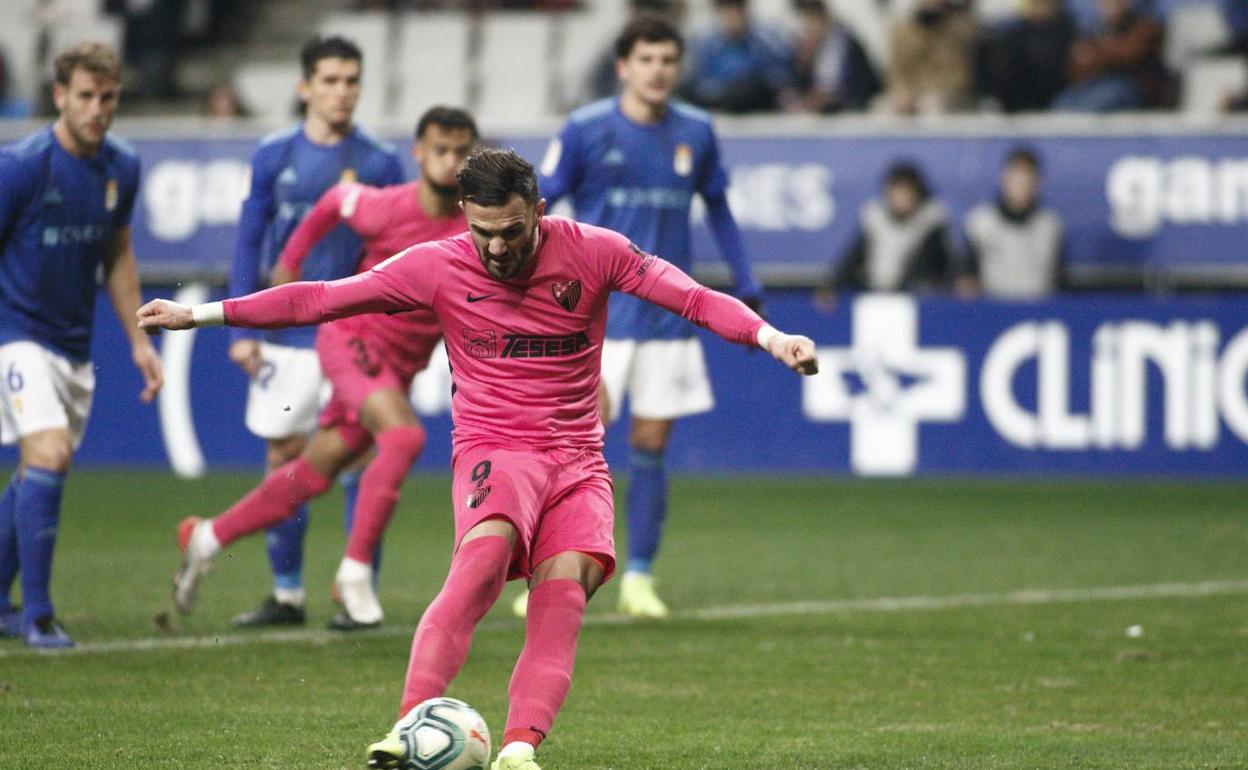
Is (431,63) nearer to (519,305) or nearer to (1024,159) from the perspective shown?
(1024,159)

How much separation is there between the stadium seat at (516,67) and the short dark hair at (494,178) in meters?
13.5

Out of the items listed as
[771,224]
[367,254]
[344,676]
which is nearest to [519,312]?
[344,676]

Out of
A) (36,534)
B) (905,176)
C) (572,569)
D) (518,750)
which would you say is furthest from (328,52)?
(905,176)

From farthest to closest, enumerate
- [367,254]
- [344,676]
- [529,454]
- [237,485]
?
[237,485]
[367,254]
[344,676]
[529,454]

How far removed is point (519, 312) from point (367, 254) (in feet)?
10.1

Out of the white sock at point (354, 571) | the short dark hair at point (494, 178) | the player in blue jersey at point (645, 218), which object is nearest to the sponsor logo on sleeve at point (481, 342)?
the short dark hair at point (494, 178)

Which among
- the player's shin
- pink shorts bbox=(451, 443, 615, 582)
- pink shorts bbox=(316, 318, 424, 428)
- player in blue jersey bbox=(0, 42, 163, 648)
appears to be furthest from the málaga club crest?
the player's shin

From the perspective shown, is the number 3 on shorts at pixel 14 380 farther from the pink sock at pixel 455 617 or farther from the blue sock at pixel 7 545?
the pink sock at pixel 455 617

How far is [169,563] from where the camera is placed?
10.9 m

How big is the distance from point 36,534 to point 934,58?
1055 centimetres

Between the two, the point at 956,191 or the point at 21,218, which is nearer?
the point at 21,218

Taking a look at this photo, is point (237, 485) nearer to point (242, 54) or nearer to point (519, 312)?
point (242, 54)

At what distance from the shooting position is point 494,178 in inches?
216

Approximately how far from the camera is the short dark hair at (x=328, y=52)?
29.4 feet
